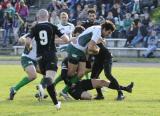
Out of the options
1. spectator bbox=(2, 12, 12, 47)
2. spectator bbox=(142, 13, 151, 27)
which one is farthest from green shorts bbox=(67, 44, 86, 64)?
spectator bbox=(2, 12, 12, 47)

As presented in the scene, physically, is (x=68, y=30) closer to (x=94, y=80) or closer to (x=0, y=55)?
(x=94, y=80)

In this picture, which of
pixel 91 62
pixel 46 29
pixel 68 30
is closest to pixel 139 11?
pixel 68 30

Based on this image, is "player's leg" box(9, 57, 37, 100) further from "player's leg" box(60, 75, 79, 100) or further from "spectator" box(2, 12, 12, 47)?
"spectator" box(2, 12, 12, 47)

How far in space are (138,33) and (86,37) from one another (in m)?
19.6

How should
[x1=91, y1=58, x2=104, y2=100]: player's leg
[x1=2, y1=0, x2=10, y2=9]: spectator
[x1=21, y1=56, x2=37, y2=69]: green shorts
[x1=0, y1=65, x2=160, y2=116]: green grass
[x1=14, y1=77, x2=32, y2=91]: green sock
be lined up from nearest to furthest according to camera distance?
[x1=0, y1=65, x2=160, y2=116]: green grass
[x1=14, y1=77, x2=32, y2=91]: green sock
[x1=91, y1=58, x2=104, y2=100]: player's leg
[x1=21, y1=56, x2=37, y2=69]: green shorts
[x1=2, y1=0, x2=10, y2=9]: spectator

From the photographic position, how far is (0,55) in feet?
120

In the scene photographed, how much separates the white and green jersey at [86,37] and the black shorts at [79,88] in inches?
30.4

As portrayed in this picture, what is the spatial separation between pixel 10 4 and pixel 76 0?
12.8 ft

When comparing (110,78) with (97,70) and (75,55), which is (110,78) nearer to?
(97,70)

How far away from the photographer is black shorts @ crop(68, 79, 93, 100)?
49.4 ft

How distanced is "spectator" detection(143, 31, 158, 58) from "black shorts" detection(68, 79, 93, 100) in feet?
61.1

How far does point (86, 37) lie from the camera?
15.0 m

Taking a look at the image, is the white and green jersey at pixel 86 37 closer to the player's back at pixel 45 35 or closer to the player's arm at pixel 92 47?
the player's arm at pixel 92 47

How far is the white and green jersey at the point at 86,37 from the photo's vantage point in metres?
14.4
